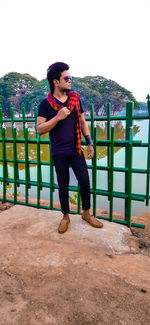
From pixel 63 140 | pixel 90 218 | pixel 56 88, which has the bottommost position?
pixel 90 218

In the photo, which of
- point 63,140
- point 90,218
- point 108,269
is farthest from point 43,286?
point 63,140

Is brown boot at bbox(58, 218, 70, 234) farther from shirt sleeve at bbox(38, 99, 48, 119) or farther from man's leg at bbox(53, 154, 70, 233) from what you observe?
shirt sleeve at bbox(38, 99, 48, 119)

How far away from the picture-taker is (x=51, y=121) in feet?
7.77

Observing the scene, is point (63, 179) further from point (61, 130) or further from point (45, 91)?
point (45, 91)

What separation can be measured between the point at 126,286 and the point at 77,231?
35.1 inches

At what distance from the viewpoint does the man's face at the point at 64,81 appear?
→ 2412mm

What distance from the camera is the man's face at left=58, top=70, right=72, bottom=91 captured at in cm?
241

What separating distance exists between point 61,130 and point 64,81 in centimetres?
47

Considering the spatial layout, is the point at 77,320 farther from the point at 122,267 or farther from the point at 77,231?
the point at 77,231

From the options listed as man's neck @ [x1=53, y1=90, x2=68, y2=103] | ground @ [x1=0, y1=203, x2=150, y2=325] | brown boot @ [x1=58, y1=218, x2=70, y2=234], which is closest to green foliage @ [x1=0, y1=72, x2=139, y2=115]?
man's neck @ [x1=53, y1=90, x2=68, y2=103]

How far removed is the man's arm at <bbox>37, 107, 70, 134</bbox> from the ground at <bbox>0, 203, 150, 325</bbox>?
3.62ft

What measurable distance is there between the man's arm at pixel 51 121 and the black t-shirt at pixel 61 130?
0.07 metres

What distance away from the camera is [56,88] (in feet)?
8.21

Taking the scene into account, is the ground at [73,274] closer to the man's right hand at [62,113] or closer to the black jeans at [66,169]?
the black jeans at [66,169]
